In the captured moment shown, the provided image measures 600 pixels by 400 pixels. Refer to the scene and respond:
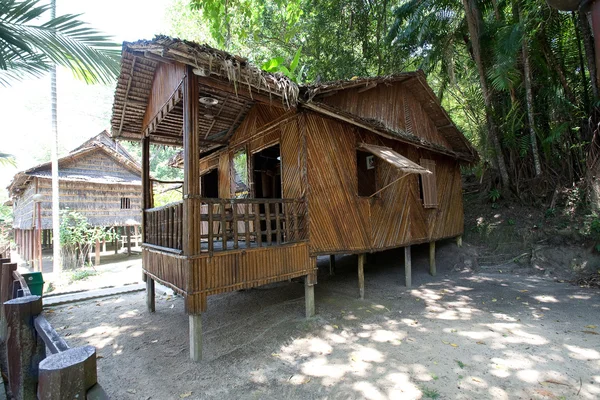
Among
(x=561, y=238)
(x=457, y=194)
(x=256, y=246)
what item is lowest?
(x=561, y=238)

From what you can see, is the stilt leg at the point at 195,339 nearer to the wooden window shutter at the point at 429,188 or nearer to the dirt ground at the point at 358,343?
the dirt ground at the point at 358,343

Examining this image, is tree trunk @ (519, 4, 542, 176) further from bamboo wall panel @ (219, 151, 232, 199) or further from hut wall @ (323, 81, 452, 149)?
bamboo wall panel @ (219, 151, 232, 199)

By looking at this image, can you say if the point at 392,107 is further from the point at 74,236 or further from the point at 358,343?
the point at 74,236

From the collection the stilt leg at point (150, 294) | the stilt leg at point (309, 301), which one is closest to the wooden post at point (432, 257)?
the stilt leg at point (309, 301)

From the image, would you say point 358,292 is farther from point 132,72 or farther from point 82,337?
point 132,72

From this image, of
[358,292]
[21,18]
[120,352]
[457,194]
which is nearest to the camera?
[21,18]

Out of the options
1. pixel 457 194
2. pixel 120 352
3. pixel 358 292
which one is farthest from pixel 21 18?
pixel 457 194

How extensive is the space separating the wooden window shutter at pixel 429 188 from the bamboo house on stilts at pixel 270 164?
0.03 metres

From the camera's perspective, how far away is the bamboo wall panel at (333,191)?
5.62 meters

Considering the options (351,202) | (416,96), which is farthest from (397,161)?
(416,96)

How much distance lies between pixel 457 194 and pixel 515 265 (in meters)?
2.73

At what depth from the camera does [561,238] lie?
28.8 ft

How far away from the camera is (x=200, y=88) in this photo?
16.6ft

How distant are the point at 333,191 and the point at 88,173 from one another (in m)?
13.4
